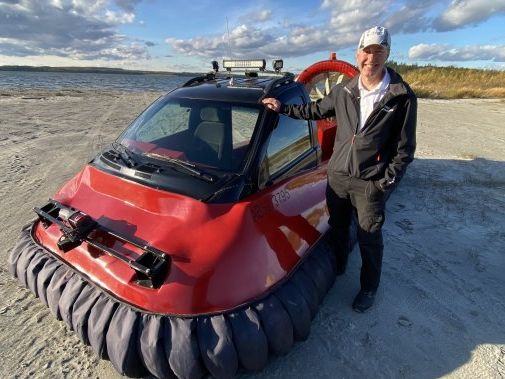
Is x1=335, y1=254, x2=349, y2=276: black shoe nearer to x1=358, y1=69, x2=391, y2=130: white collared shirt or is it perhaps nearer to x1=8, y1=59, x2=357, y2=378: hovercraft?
x1=8, y1=59, x2=357, y2=378: hovercraft

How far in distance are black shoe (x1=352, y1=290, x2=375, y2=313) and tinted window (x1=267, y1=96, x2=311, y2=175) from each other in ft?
4.07

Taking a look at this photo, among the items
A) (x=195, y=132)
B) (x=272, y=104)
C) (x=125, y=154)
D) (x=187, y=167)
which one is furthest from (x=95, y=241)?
(x=272, y=104)

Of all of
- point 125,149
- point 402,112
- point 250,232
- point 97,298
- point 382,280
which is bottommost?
point 382,280

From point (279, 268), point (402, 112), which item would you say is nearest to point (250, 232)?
point (279, 268)

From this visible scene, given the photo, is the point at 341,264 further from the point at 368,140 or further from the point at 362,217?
the point at 368,140

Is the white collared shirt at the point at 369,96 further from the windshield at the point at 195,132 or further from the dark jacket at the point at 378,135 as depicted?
the windshield at the point at 195,132

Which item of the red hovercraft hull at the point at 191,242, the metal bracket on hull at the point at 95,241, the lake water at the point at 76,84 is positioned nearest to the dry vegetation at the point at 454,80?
the lake water at the point at 76,84

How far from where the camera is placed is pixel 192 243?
2.33 m

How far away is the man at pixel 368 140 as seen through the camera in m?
2.51

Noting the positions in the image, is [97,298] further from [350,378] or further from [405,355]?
[405,355]

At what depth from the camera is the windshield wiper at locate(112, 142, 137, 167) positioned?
2.90 m

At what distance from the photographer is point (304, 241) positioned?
2.86 m

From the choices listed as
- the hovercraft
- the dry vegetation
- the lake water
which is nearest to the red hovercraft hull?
the hovercraft

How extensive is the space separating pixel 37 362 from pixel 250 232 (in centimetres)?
164
